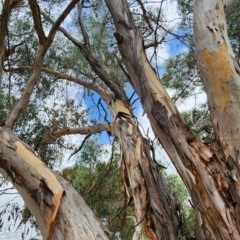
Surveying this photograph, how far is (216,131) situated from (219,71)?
0.84 ft

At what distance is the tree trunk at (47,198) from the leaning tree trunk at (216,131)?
51 centimetres

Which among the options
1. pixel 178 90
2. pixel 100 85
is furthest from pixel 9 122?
pixel 178 90

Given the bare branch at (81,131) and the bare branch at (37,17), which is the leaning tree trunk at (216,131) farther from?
the bare branch at (81,131)

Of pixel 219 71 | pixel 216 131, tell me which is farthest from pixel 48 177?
pixel 219 71

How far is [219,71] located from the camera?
1.64 metres

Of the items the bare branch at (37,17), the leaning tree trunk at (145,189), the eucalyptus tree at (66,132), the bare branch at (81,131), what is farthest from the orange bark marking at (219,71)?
the bare branch at (81,131)

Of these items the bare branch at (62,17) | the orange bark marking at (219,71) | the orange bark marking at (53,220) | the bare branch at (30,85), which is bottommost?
the orange bark marking at (53,220)

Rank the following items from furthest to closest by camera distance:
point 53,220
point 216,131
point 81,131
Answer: point 81,131, point 53,220, point 216,131

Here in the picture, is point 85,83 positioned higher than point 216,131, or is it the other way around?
point 85,83

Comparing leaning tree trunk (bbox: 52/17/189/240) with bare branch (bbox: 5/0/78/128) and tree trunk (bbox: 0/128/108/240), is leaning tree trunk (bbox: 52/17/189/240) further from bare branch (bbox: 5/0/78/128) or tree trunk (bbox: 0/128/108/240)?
tree trunk (bbox: 0/128/108/240)

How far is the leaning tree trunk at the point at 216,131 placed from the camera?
154 cm

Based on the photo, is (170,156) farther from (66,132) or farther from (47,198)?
(66,132)

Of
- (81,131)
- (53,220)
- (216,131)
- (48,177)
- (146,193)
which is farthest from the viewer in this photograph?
(81,131)

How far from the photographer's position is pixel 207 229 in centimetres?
168
